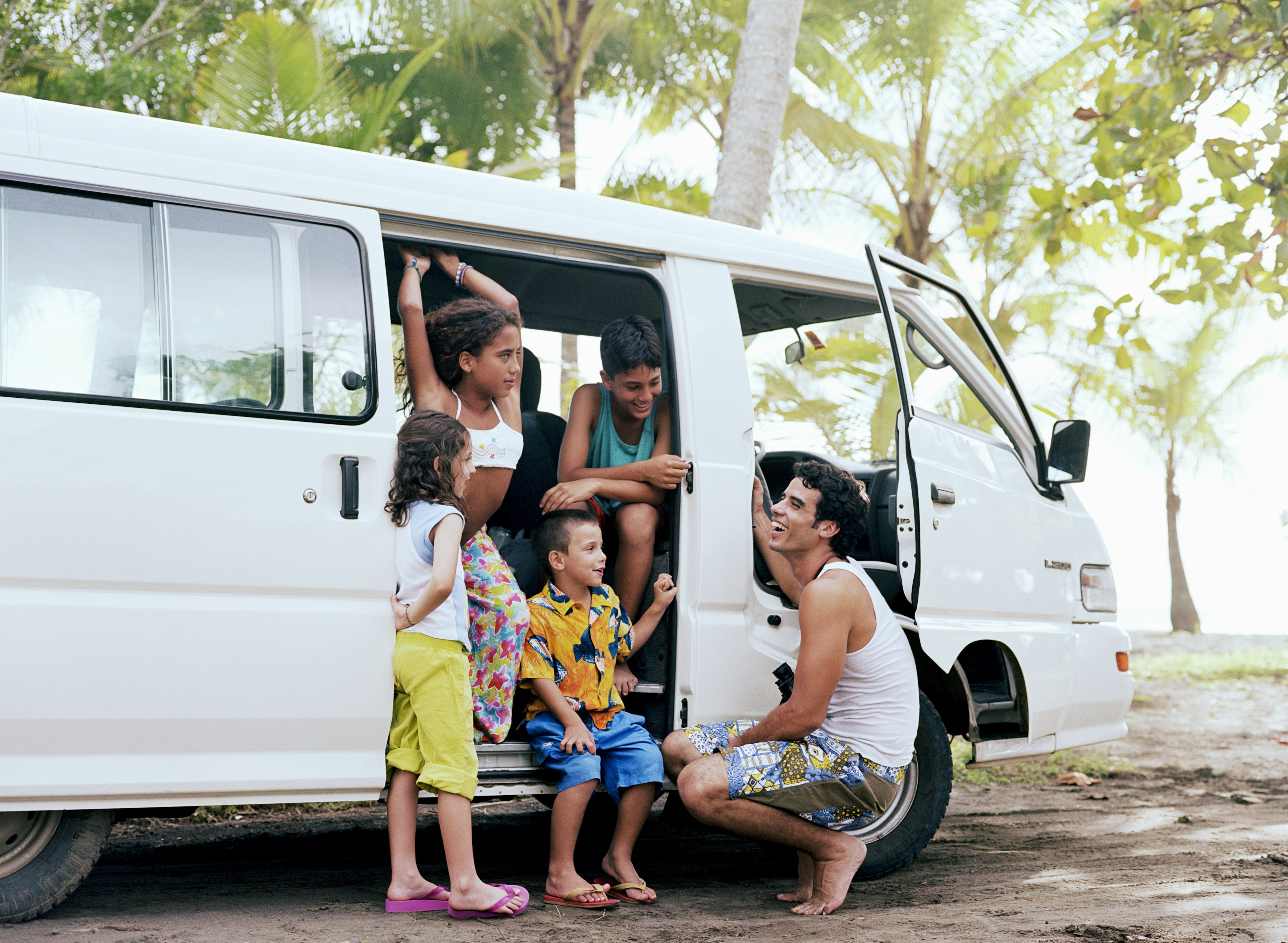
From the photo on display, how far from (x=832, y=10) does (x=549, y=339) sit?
9.05m

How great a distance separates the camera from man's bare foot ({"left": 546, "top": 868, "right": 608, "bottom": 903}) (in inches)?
142

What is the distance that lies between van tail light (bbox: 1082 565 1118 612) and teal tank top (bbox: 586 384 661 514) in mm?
2033

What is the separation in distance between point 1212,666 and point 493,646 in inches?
479

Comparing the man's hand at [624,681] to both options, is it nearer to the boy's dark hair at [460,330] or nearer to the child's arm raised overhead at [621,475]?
the child's arm raised overhead at [621,475]

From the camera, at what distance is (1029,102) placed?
12.8 metres

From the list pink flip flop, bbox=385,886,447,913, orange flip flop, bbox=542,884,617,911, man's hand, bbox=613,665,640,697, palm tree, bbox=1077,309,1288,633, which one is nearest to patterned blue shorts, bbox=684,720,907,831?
man's hand, bbox=613,665,640,697

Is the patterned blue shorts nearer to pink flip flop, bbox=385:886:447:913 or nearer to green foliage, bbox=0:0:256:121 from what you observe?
pink flip flop, bbox=385:886:447:913

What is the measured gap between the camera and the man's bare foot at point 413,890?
3.48 m

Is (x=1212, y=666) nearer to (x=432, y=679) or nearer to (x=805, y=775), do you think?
(x=805, y=775)

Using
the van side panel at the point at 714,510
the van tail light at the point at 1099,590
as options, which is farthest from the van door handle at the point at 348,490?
the van tail light at the point at 1099,590

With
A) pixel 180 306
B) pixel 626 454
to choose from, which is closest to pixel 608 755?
pixel 626 454

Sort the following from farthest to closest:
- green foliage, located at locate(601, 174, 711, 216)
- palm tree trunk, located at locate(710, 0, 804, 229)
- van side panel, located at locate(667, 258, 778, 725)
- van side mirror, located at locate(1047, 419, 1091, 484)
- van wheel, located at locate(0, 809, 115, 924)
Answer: green foliage, located at locate(601, 174, 711, 216) < palm tree trunk, located at locate(710, 0, 804, 229) < van side mirror, located at locate(1047, 419, 1091, 484) < van side panel, located at locate(667, 258, 778, 725) < van wheel, located at locate(0, 809, 115, 924)

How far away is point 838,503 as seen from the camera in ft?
12.8

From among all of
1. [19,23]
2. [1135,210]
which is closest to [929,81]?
[1135,210]
